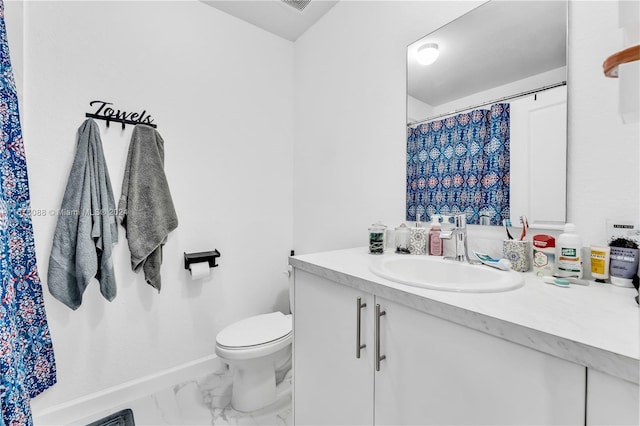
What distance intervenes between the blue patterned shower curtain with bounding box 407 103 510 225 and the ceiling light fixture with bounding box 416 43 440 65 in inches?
12.1

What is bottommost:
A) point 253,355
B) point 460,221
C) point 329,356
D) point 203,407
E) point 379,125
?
point 203,407

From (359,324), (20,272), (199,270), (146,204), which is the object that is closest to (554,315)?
(359,324)

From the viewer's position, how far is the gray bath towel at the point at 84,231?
142 cm

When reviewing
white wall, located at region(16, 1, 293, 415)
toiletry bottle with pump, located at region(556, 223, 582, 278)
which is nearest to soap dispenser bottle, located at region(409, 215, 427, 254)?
A: toiletry bottle with pump, located at region(556, 223, 582, 278)

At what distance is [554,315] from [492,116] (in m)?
0.85

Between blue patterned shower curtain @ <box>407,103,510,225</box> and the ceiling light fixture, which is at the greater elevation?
the ceiling light fixture

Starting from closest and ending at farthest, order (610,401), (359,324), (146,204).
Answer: (610,401) < (359,324) < (146,204)

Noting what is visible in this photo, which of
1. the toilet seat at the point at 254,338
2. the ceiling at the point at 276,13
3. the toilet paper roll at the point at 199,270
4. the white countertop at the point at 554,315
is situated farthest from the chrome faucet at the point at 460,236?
the ceiling at the point at 276,13

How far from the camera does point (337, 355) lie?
3.23 ft

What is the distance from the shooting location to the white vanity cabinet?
0.55 m

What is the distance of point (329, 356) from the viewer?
102 cm

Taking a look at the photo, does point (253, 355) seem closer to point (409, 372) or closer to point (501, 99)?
point (409, 372)

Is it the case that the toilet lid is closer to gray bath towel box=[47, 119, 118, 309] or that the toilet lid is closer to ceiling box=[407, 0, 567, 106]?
gray bath towel box=[47, 119, 118, 309]

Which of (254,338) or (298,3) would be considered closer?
(254,338)
